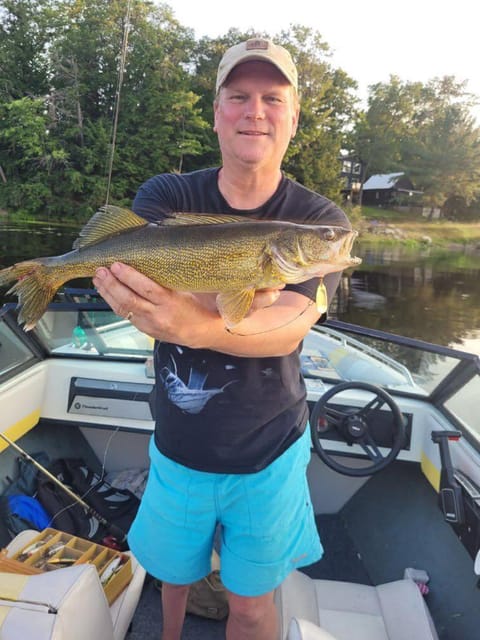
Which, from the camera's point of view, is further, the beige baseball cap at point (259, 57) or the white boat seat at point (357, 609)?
the white boat seat at point (357, 609)

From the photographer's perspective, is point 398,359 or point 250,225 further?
point 398,359

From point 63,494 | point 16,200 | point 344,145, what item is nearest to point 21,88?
point 16,200

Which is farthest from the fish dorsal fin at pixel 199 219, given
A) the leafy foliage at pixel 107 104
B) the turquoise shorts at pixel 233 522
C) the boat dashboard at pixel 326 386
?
the leafy foliage at pixel 107 104

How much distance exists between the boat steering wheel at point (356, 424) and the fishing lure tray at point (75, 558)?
58.5 inches

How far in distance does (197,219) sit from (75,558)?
207 centimetres

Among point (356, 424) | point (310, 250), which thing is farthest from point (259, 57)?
point (356, 424)

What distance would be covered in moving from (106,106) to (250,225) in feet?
144


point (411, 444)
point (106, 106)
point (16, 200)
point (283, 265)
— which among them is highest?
point (106, 106)

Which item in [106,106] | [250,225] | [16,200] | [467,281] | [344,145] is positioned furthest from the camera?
[344,145]

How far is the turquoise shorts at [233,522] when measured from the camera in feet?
5.85

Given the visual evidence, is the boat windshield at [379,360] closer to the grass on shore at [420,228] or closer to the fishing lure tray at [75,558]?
the fishing lure tray at [75,558]

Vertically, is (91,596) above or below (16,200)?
above

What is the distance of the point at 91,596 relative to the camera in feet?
5.23

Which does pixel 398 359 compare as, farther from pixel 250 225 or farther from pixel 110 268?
pixel 110 268
